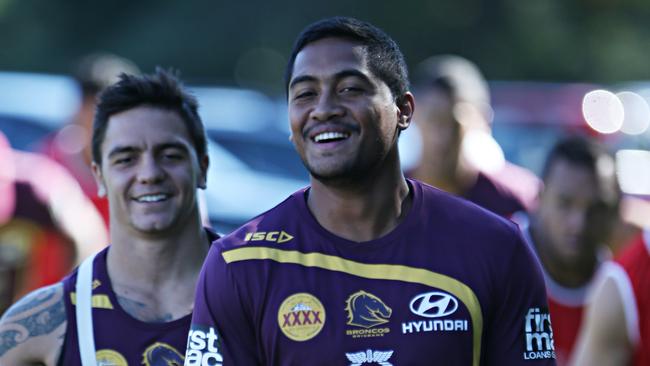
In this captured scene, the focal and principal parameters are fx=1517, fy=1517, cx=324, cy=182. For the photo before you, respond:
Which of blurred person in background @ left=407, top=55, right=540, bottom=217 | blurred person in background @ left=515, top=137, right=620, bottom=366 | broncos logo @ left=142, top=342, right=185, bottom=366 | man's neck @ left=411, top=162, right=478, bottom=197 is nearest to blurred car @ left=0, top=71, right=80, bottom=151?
blurred person in background @ left=407, top=55, right=540, bottom=217

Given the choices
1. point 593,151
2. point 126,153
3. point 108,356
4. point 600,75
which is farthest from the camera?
point 600,75

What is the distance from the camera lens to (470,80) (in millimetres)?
10125

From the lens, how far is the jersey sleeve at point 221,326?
491 centimetres

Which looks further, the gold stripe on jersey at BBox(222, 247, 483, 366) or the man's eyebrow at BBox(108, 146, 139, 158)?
the man's eyebrow at BBox(108, 146, 139, 158)

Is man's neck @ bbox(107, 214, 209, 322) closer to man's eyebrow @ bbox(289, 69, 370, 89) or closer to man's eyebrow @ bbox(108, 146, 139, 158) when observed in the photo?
man's eyebrow @ bbox(108, 146, 139, 158)

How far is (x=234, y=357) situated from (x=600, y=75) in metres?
18.9

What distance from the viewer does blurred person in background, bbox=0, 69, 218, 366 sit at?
18.9 feet

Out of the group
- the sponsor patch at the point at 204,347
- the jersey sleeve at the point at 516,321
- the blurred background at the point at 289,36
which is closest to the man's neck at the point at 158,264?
the sponsor patch at the point at 204,347

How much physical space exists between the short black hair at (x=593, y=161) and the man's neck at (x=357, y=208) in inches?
122

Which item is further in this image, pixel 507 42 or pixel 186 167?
pixel 507 42

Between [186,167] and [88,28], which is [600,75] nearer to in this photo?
[88,28]

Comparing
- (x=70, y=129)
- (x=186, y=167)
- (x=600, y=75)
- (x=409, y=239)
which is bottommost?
(x=409, y=239)

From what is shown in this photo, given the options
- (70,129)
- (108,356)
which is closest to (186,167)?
(108,356)

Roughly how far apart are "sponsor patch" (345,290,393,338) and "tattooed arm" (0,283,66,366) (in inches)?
55.5
